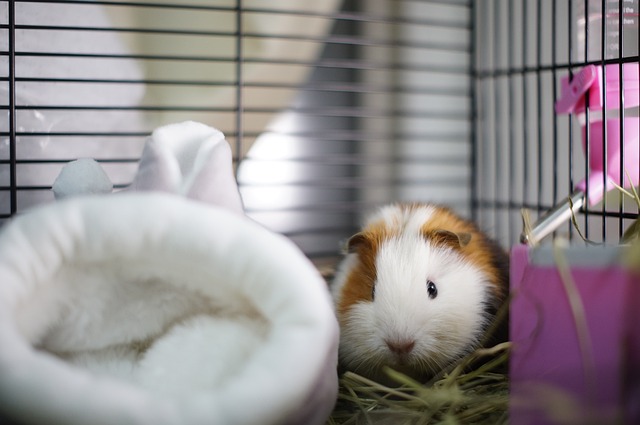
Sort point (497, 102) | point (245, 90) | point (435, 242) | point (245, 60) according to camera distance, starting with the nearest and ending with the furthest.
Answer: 1. point (435, 242)
2. point (245, 60)
3. point (497, 102)
4. point (245, 90)

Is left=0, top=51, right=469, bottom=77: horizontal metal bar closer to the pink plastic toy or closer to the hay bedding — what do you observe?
the pink plastic toy

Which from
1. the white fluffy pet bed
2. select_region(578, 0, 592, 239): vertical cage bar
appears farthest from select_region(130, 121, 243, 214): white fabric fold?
select_region(578, 0, 592, 239): vertical cage bar

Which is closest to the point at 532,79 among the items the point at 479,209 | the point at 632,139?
the point at 479,209

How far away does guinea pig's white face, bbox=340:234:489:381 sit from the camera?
0.94 m

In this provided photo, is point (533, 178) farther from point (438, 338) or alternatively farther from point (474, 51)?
point (438, 338)

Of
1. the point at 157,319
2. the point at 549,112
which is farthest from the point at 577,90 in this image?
the point at 157,319

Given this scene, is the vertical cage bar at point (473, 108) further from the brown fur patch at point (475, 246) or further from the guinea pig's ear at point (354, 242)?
the guinea pig's ear at point (354, 242)

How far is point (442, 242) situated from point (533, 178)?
31.9 inches

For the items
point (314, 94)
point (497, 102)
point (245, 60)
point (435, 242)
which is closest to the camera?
point (435, 242)

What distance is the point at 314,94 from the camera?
2.10m

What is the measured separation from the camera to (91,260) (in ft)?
2.08

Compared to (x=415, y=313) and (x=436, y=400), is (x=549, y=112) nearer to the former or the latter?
(x=415, y=313)

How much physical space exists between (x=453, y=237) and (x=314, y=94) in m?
1.19

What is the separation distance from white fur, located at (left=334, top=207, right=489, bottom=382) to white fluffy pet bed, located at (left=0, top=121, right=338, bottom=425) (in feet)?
0.83
